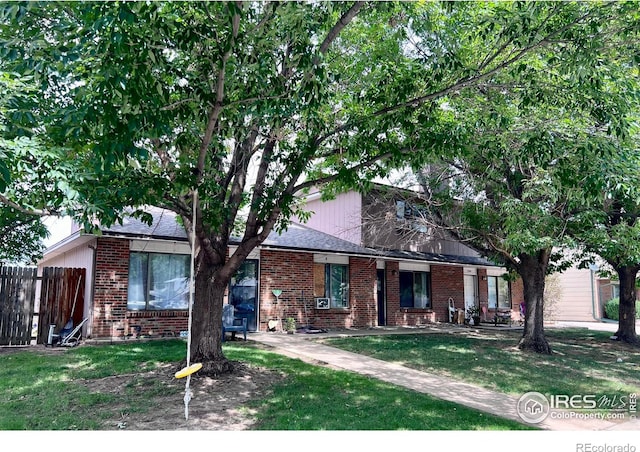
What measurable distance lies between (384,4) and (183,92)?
3.19 meters

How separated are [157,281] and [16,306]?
336 cm

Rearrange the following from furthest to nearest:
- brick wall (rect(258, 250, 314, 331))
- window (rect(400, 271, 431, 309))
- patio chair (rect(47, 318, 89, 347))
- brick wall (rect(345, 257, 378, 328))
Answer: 1. window (rect(400, 271, 431, 309))
2. brick wall (rect(345, 257, 378, 328))
3. brick wall (rect(258, 250, 314, 331))
4. patio chair (rect(47, 318, 89, 347))

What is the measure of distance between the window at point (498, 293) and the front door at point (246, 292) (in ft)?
44.9

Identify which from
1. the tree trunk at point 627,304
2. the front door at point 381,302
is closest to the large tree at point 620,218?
the tree trunk at point 627,304

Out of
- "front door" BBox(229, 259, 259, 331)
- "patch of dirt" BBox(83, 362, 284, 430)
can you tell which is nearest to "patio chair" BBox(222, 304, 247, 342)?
"front door" BBox(229, 259, 259, 331)

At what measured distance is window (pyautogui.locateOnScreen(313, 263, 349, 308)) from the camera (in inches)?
643

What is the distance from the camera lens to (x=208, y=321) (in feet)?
25.9

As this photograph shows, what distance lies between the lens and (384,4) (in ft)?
22.1

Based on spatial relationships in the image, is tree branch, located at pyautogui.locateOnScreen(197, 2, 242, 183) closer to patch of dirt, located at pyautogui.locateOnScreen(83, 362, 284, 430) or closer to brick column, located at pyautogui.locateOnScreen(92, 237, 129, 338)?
patch of dirt, located at pyautogui.locateOnScreen(83, 362, 284, 430)

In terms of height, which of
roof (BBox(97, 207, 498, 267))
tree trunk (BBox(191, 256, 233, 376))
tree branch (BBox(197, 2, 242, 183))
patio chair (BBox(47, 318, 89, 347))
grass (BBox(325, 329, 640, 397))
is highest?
tree branch (BBox(197, 2, 242, 183))

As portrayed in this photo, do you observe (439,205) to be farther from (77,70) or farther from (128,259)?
(77,70)

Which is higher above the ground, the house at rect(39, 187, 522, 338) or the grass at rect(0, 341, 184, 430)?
the house at rect(39, 187, 522, 338)

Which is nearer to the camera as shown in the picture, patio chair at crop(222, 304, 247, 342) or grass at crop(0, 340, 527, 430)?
grass at crop(0, 340, 527, 430)

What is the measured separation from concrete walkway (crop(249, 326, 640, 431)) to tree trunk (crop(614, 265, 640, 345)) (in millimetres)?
10798
